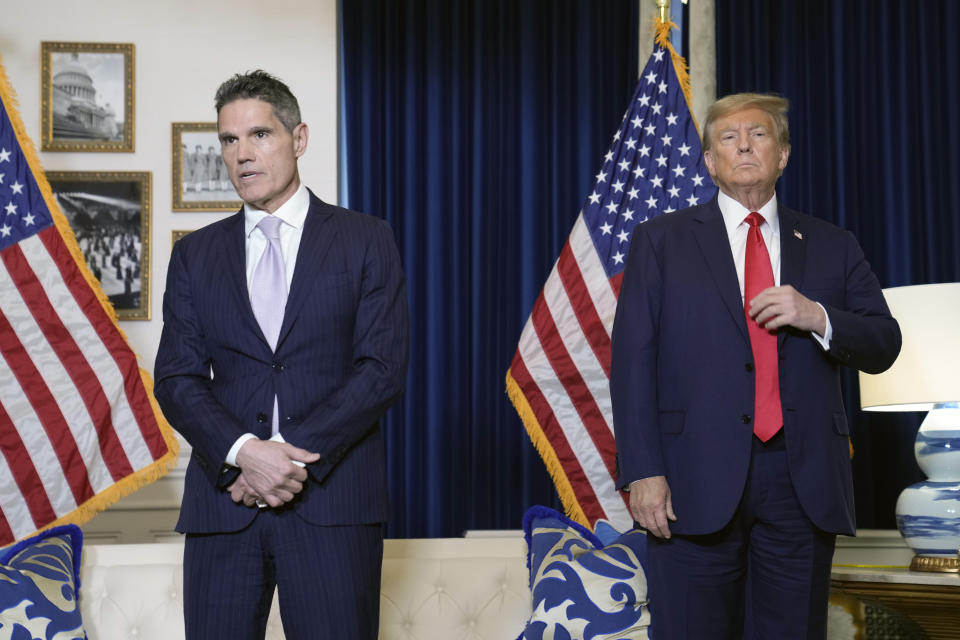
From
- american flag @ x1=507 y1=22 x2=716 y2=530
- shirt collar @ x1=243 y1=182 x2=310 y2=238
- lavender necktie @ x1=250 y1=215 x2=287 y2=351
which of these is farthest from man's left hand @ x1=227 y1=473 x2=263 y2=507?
american flag @ x1=507 y1=22 x2=716 y2=530

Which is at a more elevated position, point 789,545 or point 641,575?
point 789,545

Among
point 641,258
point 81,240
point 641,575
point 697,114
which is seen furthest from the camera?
point 81,240

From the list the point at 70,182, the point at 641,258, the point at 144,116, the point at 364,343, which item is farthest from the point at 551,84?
the point at 364,343

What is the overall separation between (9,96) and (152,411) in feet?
3.77

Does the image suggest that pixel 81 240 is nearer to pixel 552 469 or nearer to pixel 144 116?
pixel 144 116

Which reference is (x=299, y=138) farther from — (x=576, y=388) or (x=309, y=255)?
(x=576, y=388)

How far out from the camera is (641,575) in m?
2.72

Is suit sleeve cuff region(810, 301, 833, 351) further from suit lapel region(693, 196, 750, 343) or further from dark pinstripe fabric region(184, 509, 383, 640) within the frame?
dark pinstripe fabric region(184, 509, 383, 640)

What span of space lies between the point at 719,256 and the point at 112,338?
200 centimetres

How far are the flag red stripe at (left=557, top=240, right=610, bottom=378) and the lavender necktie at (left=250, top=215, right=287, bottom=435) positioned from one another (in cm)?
162

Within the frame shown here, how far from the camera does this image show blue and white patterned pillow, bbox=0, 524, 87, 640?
2.53 m

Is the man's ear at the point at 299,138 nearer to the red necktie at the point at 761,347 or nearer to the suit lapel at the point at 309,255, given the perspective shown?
the suit lapel at the point at 309,255

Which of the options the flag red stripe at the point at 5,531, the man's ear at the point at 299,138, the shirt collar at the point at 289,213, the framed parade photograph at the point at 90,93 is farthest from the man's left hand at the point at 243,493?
the framed parade photograph at the point at 90,93

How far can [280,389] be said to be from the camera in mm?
1973
